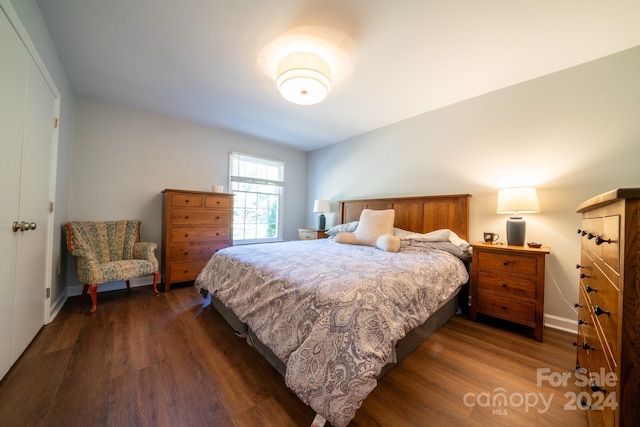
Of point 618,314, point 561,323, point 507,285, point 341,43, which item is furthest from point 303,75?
point 561,323

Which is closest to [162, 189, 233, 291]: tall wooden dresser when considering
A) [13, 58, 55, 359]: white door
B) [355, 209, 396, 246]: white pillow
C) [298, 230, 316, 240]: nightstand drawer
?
[13, 58, 55, 359]: white door

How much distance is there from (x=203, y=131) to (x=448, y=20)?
11.3 feet

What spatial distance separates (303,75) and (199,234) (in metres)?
2.51

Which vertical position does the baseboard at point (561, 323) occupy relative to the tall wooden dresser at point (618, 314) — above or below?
below

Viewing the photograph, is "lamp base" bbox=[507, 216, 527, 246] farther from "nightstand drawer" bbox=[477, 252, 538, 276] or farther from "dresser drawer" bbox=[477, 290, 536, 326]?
"dresser drawer" bbox=[477, 290, 536, 326]

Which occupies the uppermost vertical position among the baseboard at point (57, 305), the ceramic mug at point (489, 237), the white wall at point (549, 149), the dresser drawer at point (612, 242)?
the white wall at point (549, 149)

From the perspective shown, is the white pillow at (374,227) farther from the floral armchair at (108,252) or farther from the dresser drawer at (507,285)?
the floral armchair at (108,252)

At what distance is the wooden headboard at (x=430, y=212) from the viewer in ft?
8.44

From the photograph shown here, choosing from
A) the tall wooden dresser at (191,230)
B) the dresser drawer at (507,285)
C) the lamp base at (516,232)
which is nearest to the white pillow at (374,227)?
the dresser drawer at (507,285)

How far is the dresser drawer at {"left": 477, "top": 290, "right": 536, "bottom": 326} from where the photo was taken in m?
1.89

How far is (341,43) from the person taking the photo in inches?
70.1

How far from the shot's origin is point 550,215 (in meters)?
2.15

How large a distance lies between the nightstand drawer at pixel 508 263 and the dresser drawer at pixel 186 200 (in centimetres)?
350

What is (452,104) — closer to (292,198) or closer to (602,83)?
(602,83)
